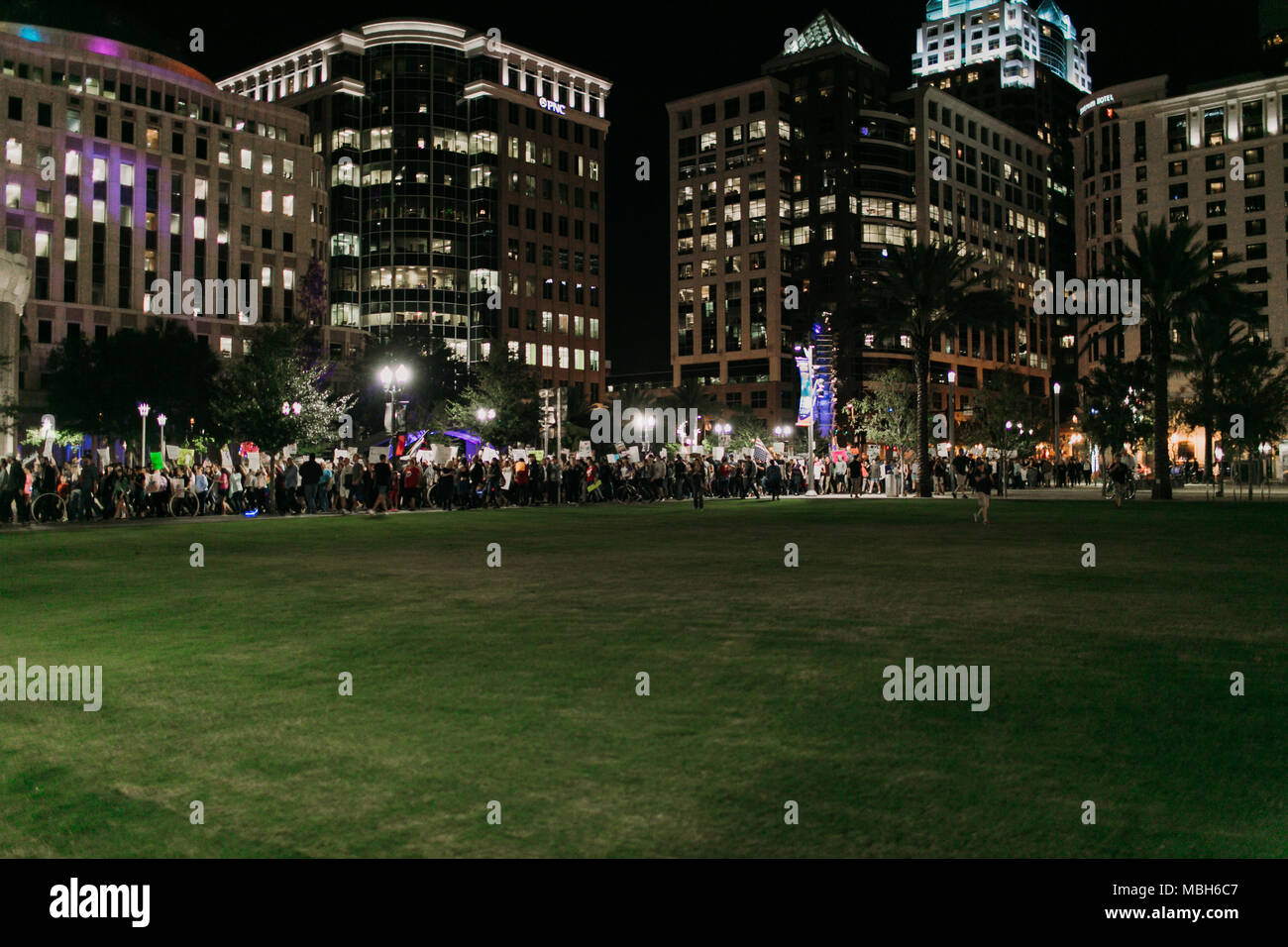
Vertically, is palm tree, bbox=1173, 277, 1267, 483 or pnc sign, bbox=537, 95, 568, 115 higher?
pnc sign, bbox=537, 95, 568, 115

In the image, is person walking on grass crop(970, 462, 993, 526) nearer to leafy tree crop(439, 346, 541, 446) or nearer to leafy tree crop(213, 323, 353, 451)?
leafy tree crop(213, 323, 353, 451)

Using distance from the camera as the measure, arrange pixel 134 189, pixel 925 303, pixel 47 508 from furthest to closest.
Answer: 1. pixel 134 189
2. pixel 925 303
3. pixel 47 508

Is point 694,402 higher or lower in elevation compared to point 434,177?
lower

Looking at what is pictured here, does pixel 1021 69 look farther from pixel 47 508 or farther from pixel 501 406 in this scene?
pixel 47 508

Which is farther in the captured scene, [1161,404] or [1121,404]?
[1121,404]

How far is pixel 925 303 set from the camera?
4350 centimetres

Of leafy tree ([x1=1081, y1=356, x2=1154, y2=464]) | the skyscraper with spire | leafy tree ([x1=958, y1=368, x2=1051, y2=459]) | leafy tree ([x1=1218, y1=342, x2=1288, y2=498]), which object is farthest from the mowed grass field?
the skyscraper with spire

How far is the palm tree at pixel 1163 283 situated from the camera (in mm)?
38625

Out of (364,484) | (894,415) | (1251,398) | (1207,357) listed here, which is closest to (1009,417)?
(894,415)

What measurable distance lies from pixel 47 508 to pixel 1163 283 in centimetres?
3916

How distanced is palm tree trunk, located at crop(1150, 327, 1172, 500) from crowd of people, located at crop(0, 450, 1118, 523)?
308 inches

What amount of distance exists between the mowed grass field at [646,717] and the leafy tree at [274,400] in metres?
38.1

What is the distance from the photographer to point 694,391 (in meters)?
97.1

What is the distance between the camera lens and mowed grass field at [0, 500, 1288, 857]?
164 inches
